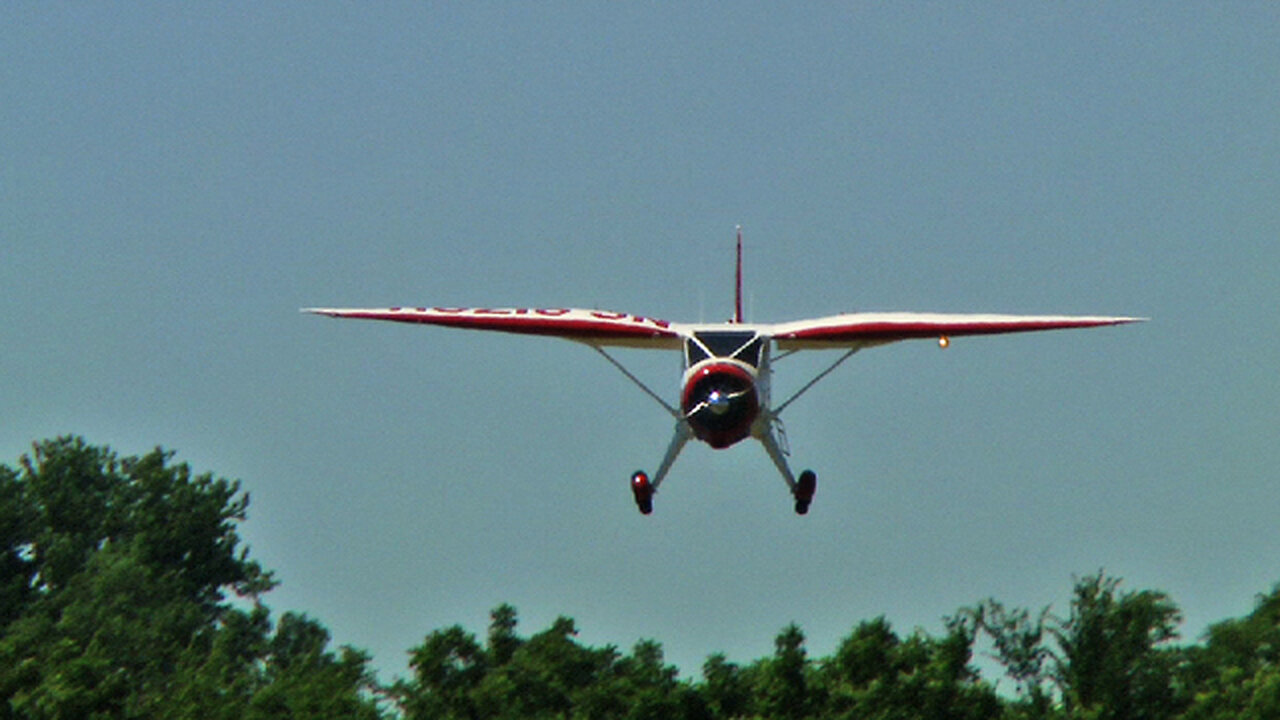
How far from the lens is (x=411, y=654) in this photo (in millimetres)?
84000

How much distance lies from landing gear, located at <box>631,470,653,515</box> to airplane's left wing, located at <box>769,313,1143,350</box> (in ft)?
10.6

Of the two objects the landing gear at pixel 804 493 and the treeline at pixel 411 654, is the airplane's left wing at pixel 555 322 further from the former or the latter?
the treeline at pixel 411 654

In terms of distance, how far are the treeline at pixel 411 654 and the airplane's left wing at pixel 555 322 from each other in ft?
77.1

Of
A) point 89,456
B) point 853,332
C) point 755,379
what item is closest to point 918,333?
point 853,332

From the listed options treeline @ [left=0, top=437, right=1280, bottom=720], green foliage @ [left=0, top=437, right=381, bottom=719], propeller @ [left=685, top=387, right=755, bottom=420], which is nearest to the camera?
propeller @ [left=685, top=387, right=755, bottom=420]

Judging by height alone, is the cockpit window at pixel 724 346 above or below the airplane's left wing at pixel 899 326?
below

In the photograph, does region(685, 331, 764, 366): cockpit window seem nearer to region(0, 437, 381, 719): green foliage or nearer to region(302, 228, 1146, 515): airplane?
region(302, 228, 1146, 515): airplane

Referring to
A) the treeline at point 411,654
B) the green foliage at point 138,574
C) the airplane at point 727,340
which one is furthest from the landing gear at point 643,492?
the green foliage at point 138,574

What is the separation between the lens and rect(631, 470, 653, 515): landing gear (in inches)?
1906

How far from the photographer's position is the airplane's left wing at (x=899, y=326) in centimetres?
4997

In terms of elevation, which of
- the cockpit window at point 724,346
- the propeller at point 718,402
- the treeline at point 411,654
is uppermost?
the treeline at point 411,654

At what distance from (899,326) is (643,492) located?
209 inches

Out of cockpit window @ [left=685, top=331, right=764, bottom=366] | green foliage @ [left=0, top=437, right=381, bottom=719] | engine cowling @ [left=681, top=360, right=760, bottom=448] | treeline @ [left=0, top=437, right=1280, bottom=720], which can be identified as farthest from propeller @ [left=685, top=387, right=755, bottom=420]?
green foliage @ [left=0, top=437, right=381, bottom=719]

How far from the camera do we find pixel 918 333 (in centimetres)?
5062
